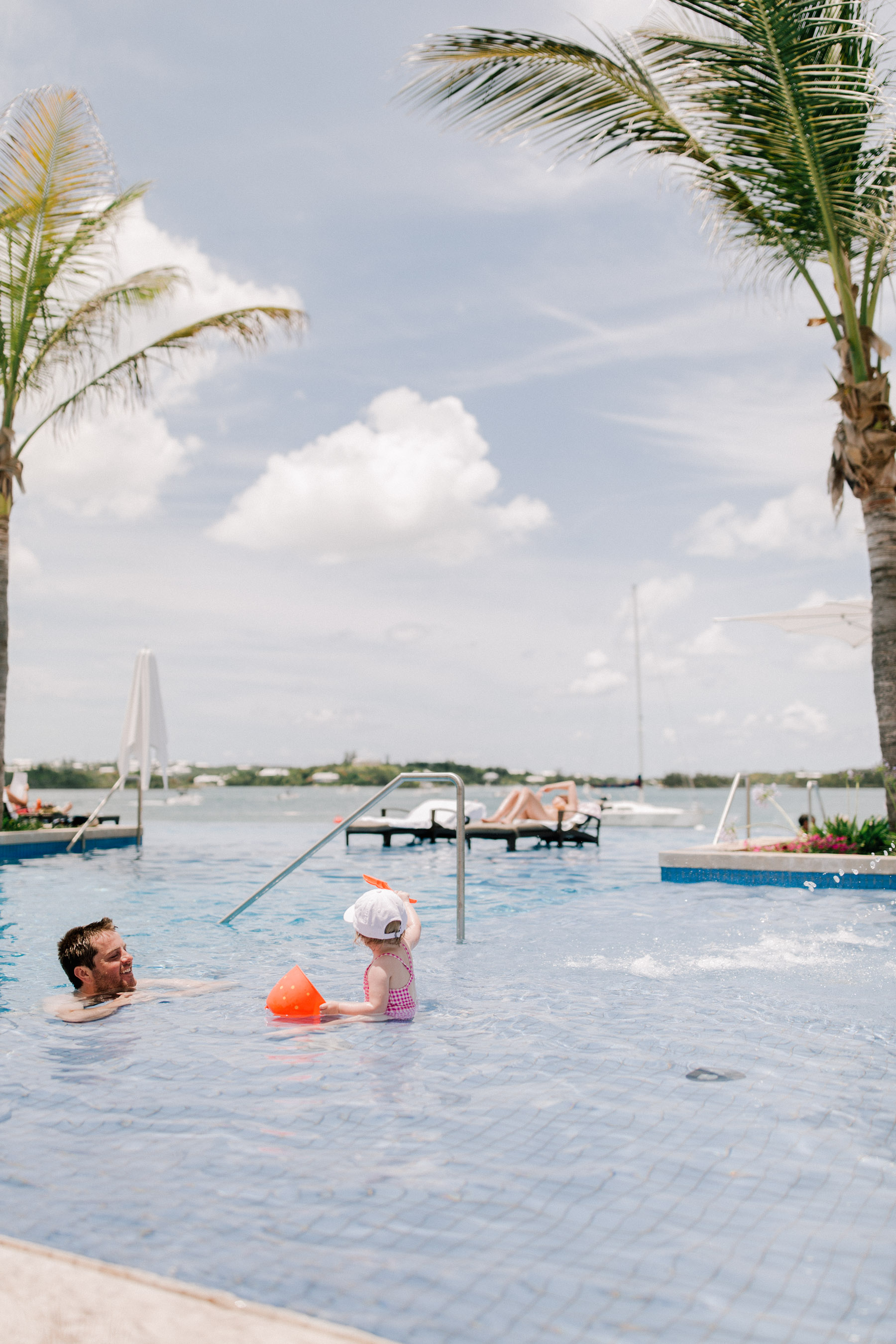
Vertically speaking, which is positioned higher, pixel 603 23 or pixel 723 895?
pixel 603 23

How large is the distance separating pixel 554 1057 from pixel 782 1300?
2171 mm

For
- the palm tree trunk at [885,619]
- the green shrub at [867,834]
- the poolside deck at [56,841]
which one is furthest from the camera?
the poolside deck at [56,841]

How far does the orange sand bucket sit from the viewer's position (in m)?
5.30

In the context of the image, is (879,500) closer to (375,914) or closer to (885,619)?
(885,619)

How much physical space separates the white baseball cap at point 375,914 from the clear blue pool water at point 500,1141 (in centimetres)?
51

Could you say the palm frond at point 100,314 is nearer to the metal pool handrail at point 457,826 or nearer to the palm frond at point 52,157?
the palm frond at point 52,157

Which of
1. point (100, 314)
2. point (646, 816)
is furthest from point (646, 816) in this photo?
point (100, 314)

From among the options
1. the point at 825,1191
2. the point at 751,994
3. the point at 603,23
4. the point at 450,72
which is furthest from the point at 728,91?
the point at 825,1191

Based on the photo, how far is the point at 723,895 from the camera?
1041cm

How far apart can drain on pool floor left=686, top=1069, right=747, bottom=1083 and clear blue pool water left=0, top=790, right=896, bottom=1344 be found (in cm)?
5

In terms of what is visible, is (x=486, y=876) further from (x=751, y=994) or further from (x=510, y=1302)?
(x=510, y=1302)

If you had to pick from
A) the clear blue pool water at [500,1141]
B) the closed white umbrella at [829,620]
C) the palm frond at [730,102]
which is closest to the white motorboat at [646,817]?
the closed white umbrella at [829,620]

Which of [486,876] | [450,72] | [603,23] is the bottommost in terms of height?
[486,876]

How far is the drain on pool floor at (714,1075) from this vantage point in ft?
13.6
